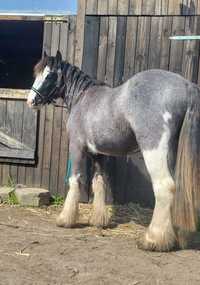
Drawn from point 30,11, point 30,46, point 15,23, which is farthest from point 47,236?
point 30,46

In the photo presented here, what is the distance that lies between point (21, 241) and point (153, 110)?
175cm

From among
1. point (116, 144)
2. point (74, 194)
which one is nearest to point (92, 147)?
point (116, 144)

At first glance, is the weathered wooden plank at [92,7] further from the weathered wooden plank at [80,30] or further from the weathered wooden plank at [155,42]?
the weathered wooden plank at [155,42]

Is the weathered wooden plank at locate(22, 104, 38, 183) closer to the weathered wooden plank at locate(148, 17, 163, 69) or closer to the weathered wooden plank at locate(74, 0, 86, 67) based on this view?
the weathered wooden plank at locate(74, 0, 86, 67)

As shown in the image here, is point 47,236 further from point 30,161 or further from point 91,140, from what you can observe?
point 30,161

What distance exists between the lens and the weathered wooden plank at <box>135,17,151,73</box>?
6371 mm

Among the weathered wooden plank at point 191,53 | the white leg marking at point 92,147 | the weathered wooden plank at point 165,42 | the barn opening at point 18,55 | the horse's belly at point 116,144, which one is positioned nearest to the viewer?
the horse's belly at point 116,144

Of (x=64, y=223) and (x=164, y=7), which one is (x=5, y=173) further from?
(x=164, y=7)

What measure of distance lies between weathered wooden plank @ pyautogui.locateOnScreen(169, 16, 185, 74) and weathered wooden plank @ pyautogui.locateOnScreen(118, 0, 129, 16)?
0.63 meters

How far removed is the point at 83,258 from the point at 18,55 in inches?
320

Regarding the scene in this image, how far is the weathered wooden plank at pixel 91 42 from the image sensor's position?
21.5 ft

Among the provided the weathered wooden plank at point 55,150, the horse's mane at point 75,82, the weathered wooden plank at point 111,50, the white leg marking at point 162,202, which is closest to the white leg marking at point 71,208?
the horse's mane at point 75,82

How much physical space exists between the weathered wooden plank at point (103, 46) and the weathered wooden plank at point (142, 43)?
0.43 m

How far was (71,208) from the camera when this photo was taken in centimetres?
545
